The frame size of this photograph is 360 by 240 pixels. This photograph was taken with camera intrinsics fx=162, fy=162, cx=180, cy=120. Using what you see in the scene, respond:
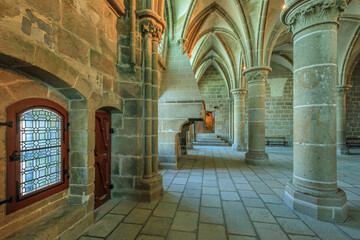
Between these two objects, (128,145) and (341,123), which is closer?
(128,145)

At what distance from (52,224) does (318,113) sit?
3.53 meters

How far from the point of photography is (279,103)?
35.9 ft

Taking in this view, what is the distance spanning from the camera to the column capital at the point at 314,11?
7.45 feet

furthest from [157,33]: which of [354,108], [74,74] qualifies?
[354,108]

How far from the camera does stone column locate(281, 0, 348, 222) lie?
2256mm

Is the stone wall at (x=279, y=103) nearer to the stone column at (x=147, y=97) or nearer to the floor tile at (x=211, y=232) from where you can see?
the stone column at (x=147, y=97)

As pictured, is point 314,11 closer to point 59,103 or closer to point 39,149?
point 59,103

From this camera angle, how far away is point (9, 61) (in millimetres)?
1337

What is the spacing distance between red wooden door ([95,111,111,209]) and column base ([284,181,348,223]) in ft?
9.91

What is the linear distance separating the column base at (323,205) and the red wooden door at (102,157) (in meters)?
3.02

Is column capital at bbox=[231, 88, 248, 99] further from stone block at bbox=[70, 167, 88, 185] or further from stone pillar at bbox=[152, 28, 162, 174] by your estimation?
stone block at bbox=[70, 167, 88, 185]

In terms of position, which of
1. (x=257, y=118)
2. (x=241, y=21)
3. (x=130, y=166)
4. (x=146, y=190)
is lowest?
(x=146, y=190)

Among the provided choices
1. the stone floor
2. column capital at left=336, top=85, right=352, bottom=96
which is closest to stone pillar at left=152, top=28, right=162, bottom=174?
the stone floor

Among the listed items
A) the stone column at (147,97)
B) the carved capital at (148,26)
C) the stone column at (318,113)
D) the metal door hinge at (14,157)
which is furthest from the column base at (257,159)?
the metal door hinge at (14,157)
